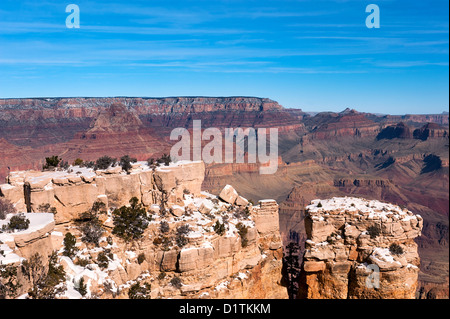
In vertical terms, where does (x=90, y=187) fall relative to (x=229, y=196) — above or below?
above

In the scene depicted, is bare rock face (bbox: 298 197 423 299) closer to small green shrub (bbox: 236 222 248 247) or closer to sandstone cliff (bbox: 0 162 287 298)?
sandstone cliff (bbox: 0 162 287 298)

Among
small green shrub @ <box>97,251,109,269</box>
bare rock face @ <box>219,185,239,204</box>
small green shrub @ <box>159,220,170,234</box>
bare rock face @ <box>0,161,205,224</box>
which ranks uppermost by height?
bare rock face @ <box>0,161,205,224</box>

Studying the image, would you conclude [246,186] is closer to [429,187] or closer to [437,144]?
[429,187]

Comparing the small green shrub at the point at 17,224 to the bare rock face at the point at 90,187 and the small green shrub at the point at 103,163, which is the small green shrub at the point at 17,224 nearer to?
the bare rock face at the point at 90,187

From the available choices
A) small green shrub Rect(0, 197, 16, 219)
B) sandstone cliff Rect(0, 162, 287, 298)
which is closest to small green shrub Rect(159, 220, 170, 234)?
sandstone cliff Rect(0, 162, 287, 298)

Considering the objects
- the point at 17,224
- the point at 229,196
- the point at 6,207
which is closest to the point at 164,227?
the point at 229,196

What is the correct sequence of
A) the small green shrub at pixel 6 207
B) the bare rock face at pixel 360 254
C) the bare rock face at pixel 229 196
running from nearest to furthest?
the small green shrub at pixel 6 207, the bare rock face at pixel 360 254, the bare rock face at pixel 229 196

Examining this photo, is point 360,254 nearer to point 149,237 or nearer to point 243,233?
point 243,233

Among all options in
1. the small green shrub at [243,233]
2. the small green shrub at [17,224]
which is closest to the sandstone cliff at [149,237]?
the small green shrub at [243,233]

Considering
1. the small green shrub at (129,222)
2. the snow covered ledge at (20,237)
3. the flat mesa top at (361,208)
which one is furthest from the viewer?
the flat mesa top at (361,208)
